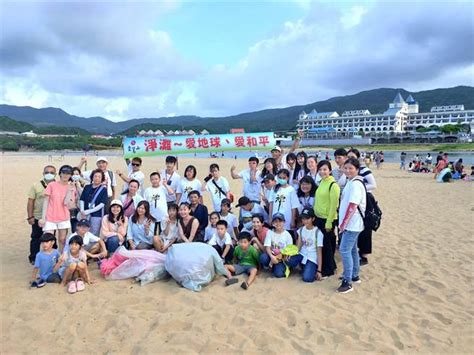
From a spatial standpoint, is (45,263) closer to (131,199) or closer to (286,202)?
(131,199)

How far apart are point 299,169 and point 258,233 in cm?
145

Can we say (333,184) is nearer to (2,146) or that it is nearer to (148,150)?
(148,150)

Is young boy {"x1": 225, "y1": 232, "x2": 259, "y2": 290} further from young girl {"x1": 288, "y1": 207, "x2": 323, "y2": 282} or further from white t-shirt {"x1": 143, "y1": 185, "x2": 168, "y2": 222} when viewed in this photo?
white t-shirt {"x1": 143, "y1": 185, "x2": 168, "y2": 222}

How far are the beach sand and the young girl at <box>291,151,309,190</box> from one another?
5.61ft

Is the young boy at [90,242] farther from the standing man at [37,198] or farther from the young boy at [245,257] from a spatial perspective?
the young boy at [245,257]

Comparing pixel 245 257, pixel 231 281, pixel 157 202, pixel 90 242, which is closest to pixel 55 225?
pixel 90 242

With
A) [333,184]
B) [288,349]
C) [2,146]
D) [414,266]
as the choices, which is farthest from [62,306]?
[2,146]

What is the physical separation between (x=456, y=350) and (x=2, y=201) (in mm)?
13771

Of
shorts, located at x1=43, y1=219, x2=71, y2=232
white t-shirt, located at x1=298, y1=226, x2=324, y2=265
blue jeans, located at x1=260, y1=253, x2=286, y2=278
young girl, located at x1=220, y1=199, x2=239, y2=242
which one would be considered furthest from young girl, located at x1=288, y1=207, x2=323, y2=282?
shorts, located at x1=43, y1=219, x2=71, y2=232

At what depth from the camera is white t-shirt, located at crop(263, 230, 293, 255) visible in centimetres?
495

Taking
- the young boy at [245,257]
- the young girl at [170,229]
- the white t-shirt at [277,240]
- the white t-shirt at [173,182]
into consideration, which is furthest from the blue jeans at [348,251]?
the white t-shirt at [173,182]

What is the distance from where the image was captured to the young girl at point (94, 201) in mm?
5457

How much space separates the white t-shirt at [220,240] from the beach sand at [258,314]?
0.62 meters

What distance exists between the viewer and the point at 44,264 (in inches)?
183
